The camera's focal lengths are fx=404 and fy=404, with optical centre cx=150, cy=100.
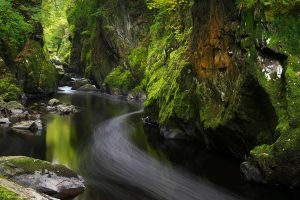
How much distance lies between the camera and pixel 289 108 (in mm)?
14203

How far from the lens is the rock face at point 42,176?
1297 cm

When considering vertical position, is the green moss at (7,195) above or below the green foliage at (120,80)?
below

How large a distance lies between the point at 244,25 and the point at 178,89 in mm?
7508

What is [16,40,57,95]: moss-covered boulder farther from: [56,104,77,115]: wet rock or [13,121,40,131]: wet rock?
[13,121,40,131]: wet rock

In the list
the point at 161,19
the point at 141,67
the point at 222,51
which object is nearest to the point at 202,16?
the point at 222,51

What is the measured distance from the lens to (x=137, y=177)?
16.4 metres

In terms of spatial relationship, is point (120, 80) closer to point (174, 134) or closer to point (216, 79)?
point (174, 134)

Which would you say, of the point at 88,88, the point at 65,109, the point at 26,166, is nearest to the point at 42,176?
the point at 26,166

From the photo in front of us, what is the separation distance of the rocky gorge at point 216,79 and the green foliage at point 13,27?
0.30 feet

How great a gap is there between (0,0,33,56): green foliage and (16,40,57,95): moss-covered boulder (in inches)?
40.2

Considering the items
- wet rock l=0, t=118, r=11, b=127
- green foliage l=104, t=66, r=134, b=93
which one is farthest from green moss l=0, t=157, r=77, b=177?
green foliage l=104, t=66, r=134, b=93

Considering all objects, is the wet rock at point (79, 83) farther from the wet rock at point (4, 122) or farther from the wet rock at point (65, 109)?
the wet rock at point (4, 122)

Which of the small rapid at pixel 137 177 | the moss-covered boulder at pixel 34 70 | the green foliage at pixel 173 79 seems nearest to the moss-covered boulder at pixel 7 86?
the moss-covered boulder at pixel 34 70

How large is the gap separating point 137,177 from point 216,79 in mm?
6272
